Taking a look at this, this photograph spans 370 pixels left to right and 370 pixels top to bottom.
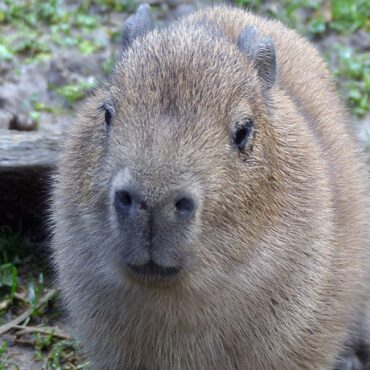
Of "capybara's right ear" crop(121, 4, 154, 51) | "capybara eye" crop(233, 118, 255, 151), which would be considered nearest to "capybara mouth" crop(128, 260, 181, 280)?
"capybara eye" crop(233, 118, 255, 151)

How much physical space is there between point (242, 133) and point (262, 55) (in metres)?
0.55

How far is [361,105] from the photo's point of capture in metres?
8.55

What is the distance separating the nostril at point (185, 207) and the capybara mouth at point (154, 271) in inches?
9.9

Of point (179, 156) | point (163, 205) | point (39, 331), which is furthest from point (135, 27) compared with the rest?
point (39, 331)

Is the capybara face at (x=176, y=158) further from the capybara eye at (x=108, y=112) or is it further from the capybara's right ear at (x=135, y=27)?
the capybara's right ear at (x=135, y=27)

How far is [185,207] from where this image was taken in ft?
14.0

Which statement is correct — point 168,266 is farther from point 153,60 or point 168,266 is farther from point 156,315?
point 153,60

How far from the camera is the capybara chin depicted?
440 cm

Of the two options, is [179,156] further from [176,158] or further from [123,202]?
[123,202]

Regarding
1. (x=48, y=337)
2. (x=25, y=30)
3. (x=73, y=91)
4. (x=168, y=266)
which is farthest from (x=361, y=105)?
(x=168, y=266)

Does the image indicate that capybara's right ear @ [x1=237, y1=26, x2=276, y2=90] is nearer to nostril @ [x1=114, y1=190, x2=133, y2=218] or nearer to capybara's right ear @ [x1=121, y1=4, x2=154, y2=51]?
capybara's right ear @ [x1=121, y1=4, x2=154, y2=51]

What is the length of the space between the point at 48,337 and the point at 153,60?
2.22 m

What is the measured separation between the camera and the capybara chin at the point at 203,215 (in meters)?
4.40

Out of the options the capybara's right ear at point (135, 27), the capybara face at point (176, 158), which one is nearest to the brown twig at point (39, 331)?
the capybara face at point (176, 158)
